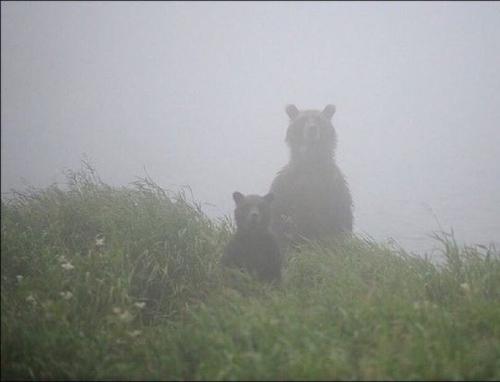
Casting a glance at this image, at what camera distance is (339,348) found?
376 centimetres

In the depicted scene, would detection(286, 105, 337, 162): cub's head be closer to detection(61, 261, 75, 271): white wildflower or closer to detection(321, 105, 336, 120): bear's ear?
detection(321, 105, 336, 120): bear's ear

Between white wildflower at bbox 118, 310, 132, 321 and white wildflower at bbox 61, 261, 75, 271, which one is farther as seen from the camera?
white wildflower at bbox 61, 261, 75, 271

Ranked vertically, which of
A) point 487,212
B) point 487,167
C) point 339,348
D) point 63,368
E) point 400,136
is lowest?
point 63,368

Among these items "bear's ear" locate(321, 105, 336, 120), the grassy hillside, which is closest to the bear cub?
the grassy hillside

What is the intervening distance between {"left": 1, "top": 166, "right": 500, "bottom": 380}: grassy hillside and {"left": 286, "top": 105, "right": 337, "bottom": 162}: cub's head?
163 centimetres

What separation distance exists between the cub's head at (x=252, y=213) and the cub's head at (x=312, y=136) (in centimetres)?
180

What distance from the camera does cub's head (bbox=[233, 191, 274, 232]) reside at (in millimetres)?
5609

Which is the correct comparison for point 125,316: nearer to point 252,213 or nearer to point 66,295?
point 66,295

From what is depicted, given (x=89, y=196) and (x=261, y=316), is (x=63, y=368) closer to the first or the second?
(x=261, y=316)

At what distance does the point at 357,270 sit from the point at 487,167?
49.6 feet

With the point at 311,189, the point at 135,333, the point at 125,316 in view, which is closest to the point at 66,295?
the point at 125,316

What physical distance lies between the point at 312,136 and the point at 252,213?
231 centimetres

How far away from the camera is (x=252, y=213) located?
5.59 metres

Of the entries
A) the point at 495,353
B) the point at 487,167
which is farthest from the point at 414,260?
the point at 487,167
